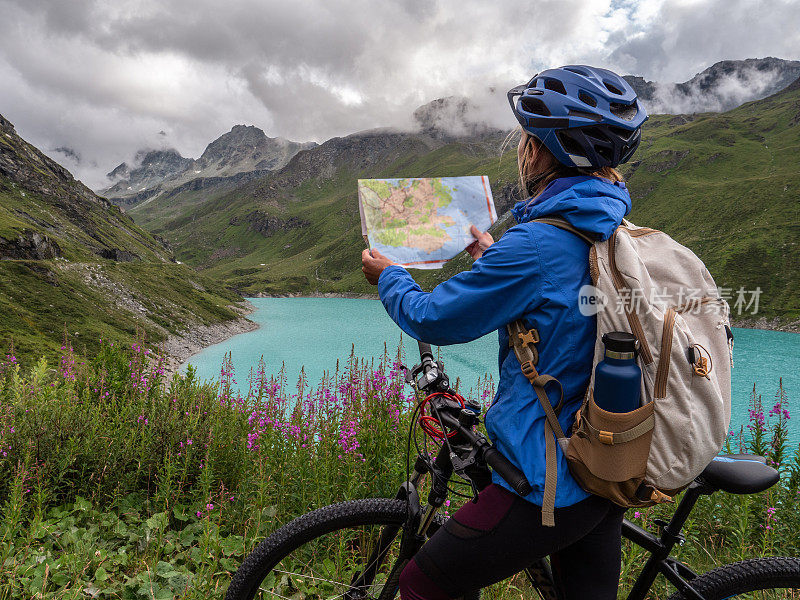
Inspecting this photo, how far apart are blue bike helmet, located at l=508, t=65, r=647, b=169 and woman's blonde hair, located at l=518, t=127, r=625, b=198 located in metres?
0.06

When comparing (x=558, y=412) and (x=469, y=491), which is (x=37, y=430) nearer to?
(x=469, y=491)

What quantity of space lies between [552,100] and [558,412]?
1522 millimetres

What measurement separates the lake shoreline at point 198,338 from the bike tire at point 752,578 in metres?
58.8

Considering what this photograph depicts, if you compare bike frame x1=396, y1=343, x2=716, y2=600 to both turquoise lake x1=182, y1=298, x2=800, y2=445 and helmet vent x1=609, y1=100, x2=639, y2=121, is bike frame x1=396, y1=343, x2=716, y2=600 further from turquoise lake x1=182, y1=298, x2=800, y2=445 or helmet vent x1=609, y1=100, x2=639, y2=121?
turquoise lake x1=182, y1=298, x2=800, y2=445

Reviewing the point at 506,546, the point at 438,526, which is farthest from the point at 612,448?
the point at 438,526

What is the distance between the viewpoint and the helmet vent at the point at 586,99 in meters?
2.14

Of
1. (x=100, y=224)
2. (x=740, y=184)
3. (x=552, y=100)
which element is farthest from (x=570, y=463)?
(x=740, y=184)

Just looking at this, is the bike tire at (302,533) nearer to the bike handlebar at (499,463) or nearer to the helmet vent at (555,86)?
the bike handlebar at (499,463)

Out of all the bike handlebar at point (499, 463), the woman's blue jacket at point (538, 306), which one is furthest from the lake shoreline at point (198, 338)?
the woman's blue jacket at point (538, 306)

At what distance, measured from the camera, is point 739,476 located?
87.3 inches

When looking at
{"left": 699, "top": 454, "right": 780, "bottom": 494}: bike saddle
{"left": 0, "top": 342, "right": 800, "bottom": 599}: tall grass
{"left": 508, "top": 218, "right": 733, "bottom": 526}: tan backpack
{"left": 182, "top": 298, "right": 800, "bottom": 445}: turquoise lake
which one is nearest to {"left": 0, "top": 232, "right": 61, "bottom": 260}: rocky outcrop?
{"left": 182, "top": 298, "right": 800, "bottom": 445}: turquoise lake

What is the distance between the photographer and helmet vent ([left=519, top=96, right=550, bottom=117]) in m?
2.14

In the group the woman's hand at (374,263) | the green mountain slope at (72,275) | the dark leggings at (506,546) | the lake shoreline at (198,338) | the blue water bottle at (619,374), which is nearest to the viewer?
the blue water bottle at (619,374)

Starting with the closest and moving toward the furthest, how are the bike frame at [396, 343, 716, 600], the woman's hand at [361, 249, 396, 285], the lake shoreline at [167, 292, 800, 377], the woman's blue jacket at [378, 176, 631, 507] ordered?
the woman's blue jacket at [378, 176, 631, 507]
the bike frame at [396, 343, 716, 600]
the woman's hand at [361, 249, 396, 285]
the lake shoreline at [167, 292, 800, 377]
